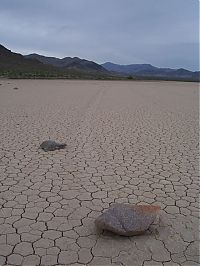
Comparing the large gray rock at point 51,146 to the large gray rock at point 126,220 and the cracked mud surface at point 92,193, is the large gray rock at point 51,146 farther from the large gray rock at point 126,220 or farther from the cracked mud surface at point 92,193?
the large gray rock at point 126,220

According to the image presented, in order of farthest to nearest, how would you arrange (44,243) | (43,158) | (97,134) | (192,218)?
(97,134), (43,158), (192,218), (44,243)

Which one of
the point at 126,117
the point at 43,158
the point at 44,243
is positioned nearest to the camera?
the point at 44,243

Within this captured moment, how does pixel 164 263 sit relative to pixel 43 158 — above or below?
below

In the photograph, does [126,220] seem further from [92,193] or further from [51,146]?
[51,146]

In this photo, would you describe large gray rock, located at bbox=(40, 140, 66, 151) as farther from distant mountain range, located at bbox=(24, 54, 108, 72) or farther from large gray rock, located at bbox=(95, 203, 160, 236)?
distant mountain range, located at bbox=(24, 54, 108, 72)

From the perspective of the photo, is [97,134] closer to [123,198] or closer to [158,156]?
[158,156]

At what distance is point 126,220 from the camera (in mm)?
3059

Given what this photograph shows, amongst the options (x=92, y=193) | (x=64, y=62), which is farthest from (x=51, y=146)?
(x=64, y=62)

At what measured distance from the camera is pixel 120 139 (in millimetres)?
7137

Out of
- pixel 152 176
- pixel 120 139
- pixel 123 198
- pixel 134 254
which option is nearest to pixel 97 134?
pixel 120 139

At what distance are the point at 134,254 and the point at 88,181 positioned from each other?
1.74m

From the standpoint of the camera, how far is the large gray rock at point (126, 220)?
9.84 ft

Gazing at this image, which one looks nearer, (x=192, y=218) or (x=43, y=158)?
(x=192, y=218)

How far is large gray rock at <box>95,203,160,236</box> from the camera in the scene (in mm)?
2999
